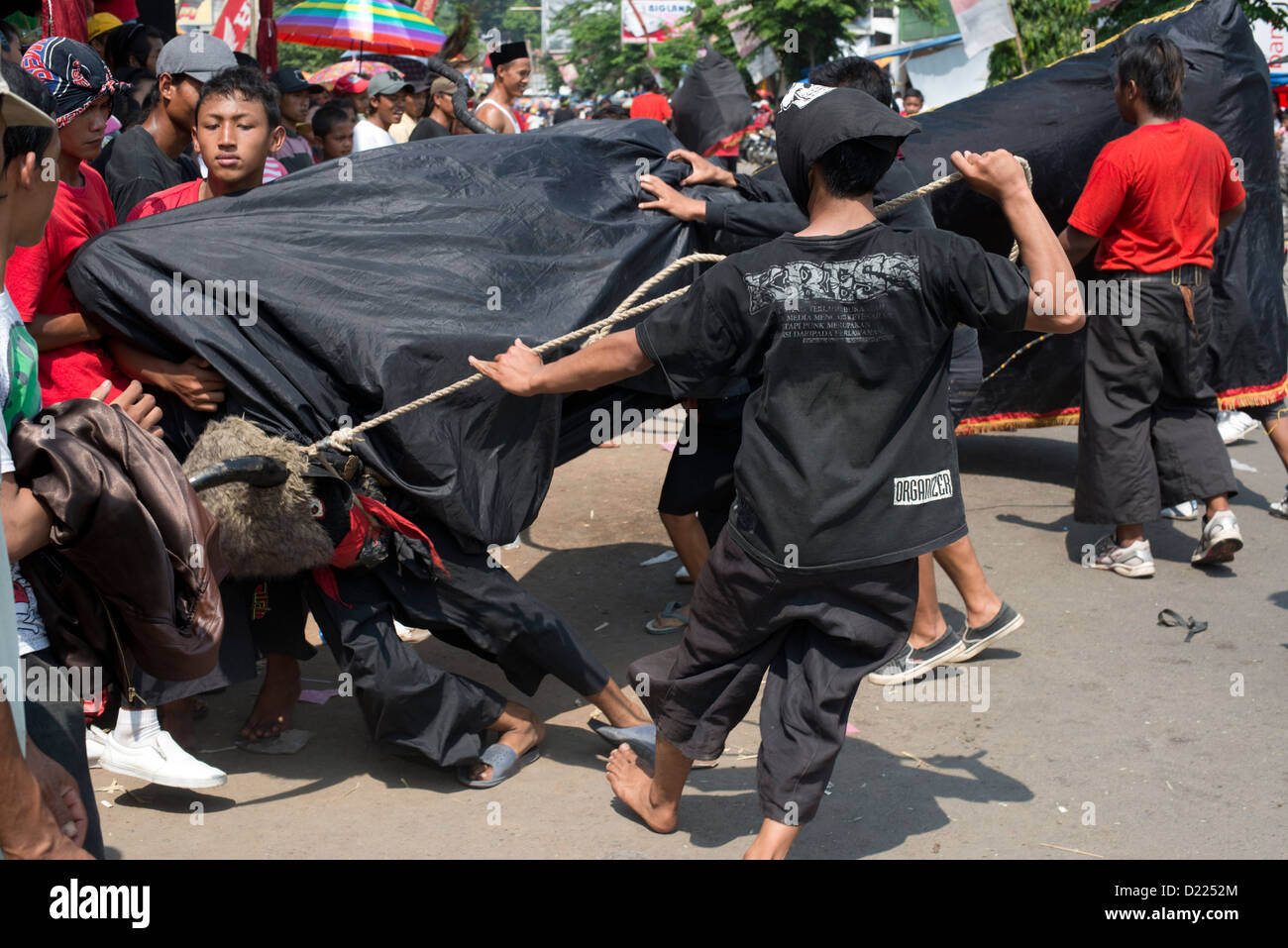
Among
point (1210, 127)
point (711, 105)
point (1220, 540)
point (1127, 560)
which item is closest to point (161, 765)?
point (711, 105)

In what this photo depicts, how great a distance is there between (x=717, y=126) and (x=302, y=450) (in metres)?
2.98

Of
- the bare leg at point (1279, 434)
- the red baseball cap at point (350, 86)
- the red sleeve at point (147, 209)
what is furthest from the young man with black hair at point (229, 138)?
the red baseball cap at point (350, 86)

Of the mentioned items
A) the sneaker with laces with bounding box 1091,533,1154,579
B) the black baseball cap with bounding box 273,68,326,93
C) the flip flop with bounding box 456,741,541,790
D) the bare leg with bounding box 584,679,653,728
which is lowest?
the sneaker with laces with bounding box 1091,533,1154,579

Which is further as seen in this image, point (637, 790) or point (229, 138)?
point (229, 138)

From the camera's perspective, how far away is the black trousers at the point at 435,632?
354cm

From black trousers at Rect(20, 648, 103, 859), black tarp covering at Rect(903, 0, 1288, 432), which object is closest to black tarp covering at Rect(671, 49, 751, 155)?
black tarp covering at Rect(903, 0, 1288, 432)

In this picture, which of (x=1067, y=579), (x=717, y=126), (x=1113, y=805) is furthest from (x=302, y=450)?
(x=1067, y=579)

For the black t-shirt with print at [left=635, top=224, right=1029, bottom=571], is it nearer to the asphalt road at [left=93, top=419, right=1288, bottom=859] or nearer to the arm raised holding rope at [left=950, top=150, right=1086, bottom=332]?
the arm raised holding rope at [left=950, top=150, right=1086, bottom=332]

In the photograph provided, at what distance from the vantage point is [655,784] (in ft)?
11.2

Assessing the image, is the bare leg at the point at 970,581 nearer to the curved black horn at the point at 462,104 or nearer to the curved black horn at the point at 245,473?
the curved black horn at the point at 462,104

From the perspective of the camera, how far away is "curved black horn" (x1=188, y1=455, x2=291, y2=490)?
3.02 m

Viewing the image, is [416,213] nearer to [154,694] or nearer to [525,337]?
[525,337]

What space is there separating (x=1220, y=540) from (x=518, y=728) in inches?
124

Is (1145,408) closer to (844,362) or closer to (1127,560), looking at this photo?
(1127,560)
